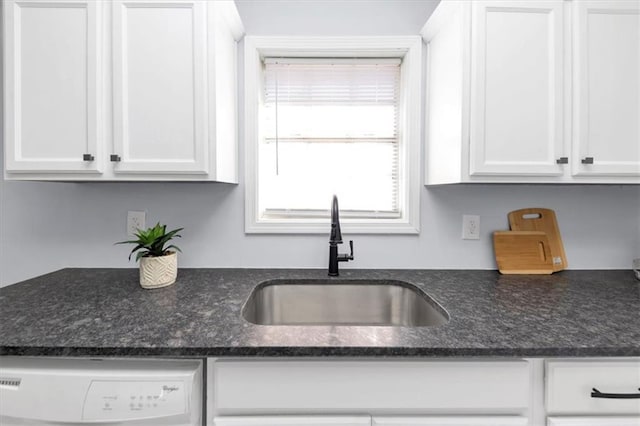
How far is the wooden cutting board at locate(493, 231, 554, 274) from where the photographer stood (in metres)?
1.49

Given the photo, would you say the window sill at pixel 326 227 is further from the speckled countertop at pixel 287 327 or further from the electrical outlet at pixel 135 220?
the electrical outlet at pixel 135 220

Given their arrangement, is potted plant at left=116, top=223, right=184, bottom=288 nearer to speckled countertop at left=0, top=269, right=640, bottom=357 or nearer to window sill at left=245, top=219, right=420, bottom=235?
speckled countertop at left=0, top=269, right=640, bottom=357

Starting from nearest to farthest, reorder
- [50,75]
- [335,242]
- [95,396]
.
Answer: [95,396], [50,75], [335,242]

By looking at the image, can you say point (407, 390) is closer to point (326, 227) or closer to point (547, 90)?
point (326, 227)

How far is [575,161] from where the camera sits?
1207 millimetres

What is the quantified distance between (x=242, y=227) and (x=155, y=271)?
463 millimetres

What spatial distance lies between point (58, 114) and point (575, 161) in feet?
6.99

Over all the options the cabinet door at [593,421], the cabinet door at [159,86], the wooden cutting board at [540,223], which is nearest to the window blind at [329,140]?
the cabinet door at [159,86]

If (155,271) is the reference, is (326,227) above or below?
above

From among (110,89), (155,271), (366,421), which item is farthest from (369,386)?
(110,89)

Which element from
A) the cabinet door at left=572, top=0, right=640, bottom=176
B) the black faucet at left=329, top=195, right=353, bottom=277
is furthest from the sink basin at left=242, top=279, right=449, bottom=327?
the cabinet door at left=572, top=0, right=640, bottom=176

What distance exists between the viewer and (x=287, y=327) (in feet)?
2.88

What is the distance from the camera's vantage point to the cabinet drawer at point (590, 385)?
0.80 m

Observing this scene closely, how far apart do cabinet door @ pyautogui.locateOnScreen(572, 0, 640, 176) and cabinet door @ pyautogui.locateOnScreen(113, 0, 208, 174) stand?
155 cm
